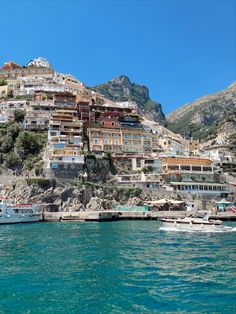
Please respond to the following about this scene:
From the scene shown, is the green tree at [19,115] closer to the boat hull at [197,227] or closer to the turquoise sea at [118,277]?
the boat hull at [197,227]

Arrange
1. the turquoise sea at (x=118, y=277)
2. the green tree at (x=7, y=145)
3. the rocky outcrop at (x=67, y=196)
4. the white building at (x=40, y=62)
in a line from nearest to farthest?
the turquoise sea at (x=118, y=277), the rocky outcrop at (x=67, y=196), the green tree at (x=7, y=145), the white building at (x=40, y=62)

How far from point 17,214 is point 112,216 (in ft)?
43.9

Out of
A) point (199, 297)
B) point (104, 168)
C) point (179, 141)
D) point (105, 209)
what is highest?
point (179, 141)

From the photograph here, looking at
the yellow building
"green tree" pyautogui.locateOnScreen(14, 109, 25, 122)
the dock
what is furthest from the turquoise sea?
Answer: "green tree" pyautogui.locateOnScreen(14, 109, 25, 122)

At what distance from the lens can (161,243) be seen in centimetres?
2998

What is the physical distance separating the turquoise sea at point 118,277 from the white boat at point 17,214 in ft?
75.8

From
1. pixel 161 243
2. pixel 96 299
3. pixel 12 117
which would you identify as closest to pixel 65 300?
pixel 96 299

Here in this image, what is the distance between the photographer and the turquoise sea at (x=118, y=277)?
1446 cm

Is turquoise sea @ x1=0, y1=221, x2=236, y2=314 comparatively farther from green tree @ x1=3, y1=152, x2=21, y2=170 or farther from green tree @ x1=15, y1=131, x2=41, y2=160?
green tree @ x1=15, y1=131, x2=41, y2=160

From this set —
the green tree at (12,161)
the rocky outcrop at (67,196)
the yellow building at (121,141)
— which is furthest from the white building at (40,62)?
the rocky outcrop at (67,196)

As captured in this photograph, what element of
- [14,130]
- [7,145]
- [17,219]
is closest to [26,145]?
[7,145]

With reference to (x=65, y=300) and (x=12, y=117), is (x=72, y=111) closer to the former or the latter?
(x=12, y=117)

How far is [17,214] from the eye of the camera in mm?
53375

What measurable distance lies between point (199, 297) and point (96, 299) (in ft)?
13.4
